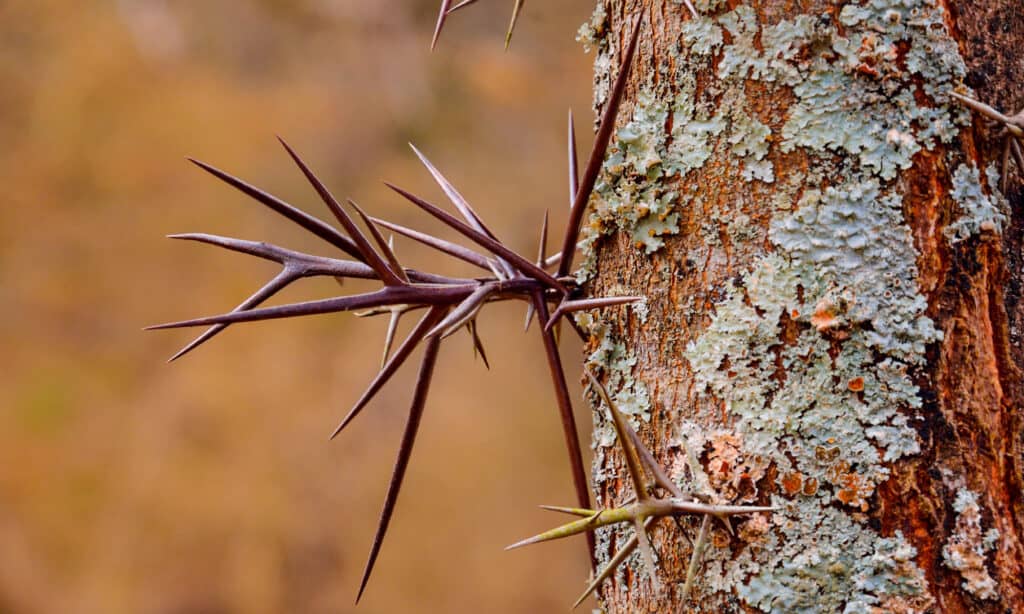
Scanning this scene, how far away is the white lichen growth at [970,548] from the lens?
1.07ft

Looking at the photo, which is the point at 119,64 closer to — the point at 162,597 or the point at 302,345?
the point at 302,345

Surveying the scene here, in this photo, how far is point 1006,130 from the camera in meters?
0.35

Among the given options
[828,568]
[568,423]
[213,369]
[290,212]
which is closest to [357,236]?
[290,212]

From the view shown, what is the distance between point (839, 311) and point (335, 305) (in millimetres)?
225

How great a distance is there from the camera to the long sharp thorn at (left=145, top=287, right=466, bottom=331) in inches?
13.1

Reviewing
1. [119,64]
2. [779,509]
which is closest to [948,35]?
[779,509]

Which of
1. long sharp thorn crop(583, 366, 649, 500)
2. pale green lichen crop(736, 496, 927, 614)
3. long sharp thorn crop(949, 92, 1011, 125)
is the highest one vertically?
long sharp thorn crop(949, 92, 1011, 125)

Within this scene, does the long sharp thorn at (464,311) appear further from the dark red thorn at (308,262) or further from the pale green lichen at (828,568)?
the pale green lichen at (828,568)

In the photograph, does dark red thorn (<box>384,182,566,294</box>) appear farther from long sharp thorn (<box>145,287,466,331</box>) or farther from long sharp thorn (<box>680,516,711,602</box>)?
long sharp thorn (<box>680,516,711,602</box>)

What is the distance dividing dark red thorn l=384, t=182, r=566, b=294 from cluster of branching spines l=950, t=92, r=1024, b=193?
21 centimetres

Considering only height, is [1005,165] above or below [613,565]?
above

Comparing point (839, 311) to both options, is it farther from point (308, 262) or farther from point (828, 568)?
point (308, 262)

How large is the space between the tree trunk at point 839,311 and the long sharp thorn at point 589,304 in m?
0.03

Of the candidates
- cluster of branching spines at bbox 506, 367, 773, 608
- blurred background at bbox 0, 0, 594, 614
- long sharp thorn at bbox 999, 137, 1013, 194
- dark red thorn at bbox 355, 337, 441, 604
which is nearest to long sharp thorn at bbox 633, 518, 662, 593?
cluster of branching spines at bbox 506, 367, 773, 608
